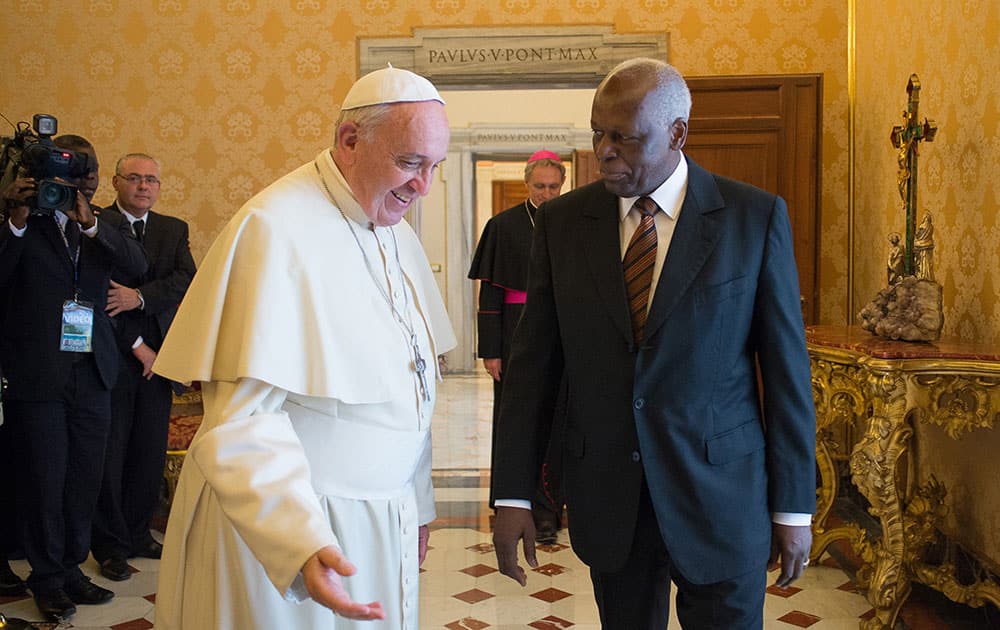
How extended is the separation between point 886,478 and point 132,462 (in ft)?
11.9

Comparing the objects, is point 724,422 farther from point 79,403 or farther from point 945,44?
point 945,44

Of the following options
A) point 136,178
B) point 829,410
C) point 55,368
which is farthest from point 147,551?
point 829,410

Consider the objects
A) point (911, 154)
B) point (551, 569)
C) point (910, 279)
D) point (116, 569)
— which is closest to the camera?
point (910, 279)

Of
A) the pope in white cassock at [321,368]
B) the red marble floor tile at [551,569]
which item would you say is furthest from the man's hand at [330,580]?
the red marble floor tile at [551,569]

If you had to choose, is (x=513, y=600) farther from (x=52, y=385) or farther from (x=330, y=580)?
(x=330, y=580)

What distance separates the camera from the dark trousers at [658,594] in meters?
2.19

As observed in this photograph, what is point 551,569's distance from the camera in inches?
193

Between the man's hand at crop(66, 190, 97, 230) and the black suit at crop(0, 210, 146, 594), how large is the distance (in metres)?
0.08

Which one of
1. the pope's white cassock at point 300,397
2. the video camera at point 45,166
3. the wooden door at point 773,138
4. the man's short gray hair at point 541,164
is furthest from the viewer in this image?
the wooden door at point 773,138

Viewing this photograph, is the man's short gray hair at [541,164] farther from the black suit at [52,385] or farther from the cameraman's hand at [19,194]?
the cameraman's hand at [19,194]

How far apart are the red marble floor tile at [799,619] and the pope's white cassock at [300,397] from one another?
8.17ft

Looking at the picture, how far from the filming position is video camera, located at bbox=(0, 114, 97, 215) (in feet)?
13.1

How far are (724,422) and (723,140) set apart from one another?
192 inches

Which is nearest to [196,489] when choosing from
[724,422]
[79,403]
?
[724,422]
